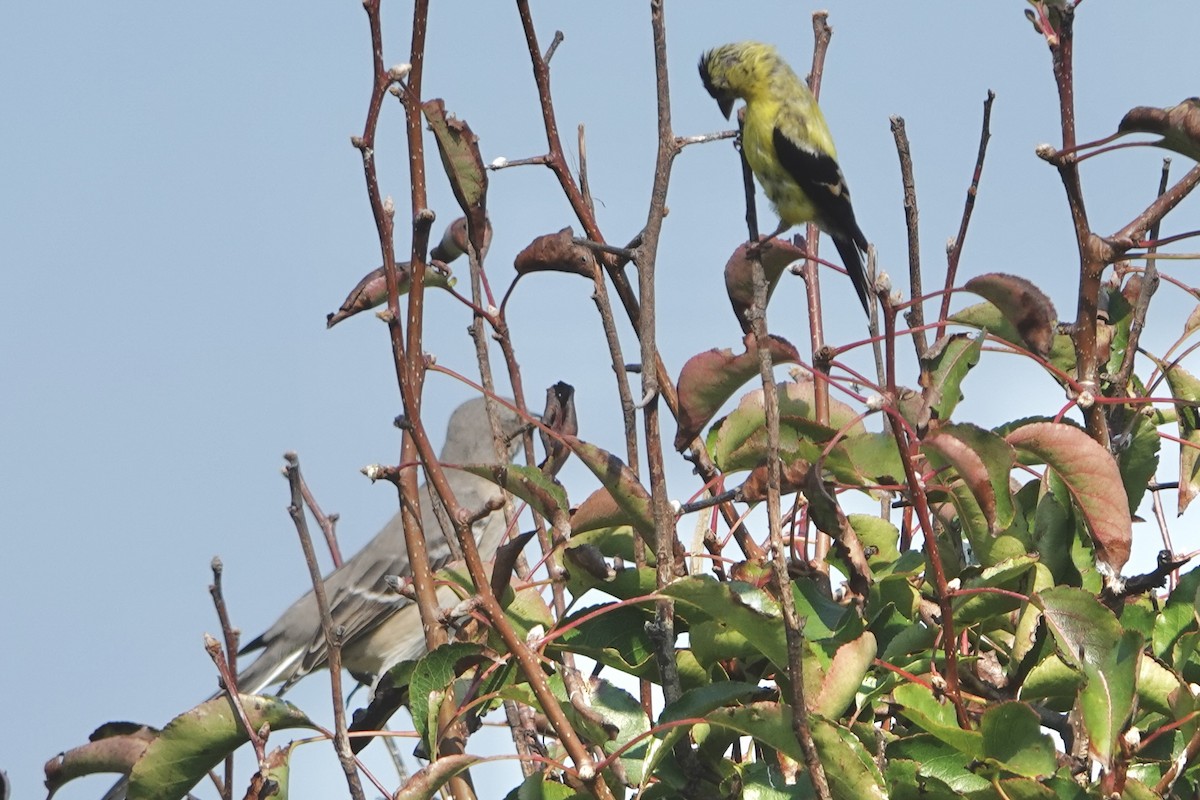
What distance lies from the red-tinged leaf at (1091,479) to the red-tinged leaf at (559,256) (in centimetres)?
89

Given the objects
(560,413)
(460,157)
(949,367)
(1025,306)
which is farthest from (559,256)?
(1025,306)

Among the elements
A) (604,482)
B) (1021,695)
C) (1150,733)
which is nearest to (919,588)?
(1021,695)

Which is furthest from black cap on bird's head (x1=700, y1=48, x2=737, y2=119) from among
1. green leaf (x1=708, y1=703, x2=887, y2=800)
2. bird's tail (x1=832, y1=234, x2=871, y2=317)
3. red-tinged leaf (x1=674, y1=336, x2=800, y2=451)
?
green leaf (x1=708, y1=703, x2=887, y2=800)

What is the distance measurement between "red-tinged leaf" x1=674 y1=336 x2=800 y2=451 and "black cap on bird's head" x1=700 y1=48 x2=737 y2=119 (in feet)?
10.6

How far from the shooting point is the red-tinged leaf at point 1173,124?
237 centimetres

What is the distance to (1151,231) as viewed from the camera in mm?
2885

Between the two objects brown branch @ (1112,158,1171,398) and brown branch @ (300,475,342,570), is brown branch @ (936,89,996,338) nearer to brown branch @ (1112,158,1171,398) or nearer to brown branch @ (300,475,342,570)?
brown branch @ (1112,158,1171,398)

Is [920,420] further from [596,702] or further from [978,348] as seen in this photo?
[596,702]

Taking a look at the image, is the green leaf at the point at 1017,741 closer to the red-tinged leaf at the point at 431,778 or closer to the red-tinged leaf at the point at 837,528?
the red-tinged leaf at the point at 837,528

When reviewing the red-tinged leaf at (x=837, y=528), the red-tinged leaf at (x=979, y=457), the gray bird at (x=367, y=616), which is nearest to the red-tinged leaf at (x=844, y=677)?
the red-tinged leaf at (x=837, y=528)

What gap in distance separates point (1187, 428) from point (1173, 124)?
3.38ft

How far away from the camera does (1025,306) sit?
2.51 meters

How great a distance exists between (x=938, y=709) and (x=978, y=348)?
0.69m

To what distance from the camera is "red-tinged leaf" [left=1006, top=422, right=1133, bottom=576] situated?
2.36 meters
